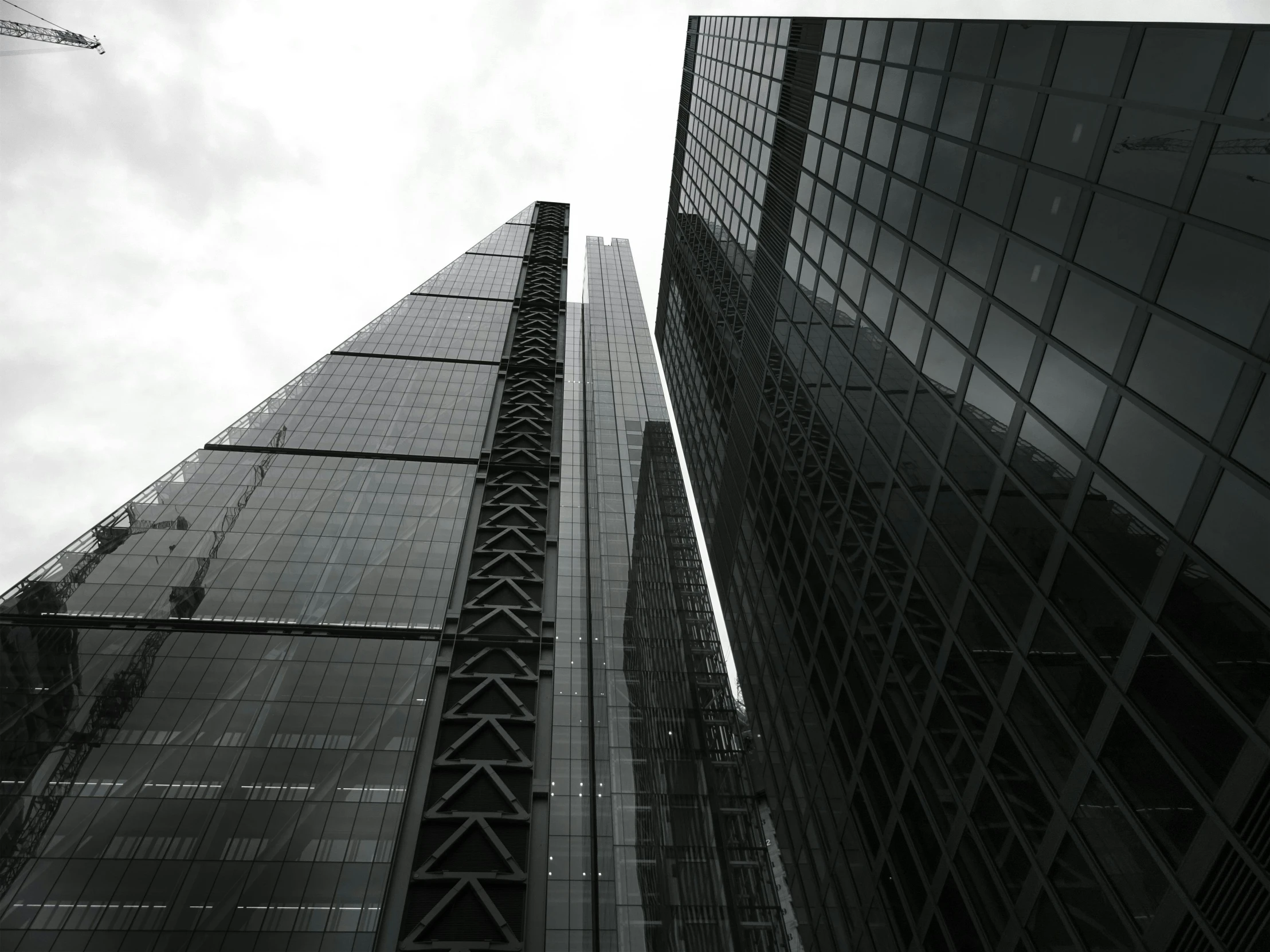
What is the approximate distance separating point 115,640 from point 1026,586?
40.3m

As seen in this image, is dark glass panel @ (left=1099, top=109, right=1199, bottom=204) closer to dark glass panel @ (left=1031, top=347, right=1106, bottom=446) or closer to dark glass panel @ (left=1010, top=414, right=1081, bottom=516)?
dark glass panel @ (left=1031, top=347, right=1106, bottom=446)

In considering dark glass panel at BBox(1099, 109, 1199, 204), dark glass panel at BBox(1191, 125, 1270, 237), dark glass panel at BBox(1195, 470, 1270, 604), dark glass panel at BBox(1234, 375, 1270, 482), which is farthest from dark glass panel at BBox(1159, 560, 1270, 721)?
dark glass panel at BBox(1099, 109, 1199, 204)

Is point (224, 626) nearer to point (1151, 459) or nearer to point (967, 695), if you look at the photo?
point (967, 695)

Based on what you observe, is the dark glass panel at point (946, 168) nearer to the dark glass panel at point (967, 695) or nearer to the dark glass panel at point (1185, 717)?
the dark glass panel at point (967, 695)

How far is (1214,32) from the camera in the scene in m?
11.4

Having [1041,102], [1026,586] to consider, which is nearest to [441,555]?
[1026,586]

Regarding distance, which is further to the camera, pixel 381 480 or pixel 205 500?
pixel 381 480

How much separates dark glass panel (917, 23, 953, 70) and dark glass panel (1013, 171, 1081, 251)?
22.0ft

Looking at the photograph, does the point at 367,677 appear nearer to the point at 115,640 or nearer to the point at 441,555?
the point at 441,555

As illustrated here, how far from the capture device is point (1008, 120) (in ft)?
57.1

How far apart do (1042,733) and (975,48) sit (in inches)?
682

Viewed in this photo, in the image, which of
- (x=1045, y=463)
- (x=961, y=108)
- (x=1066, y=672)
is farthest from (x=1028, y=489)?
(x=961, y=108)

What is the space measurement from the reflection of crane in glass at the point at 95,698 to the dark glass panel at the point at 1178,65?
40232 mm

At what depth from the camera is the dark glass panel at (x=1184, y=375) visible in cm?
1117
